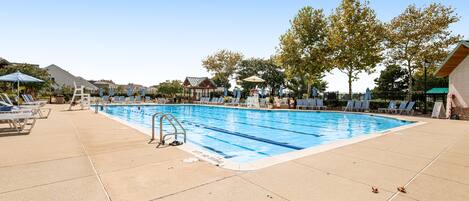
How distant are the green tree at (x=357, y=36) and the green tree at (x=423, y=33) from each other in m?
1.65

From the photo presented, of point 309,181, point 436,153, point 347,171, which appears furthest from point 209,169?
point 436,153

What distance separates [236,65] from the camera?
155 ft

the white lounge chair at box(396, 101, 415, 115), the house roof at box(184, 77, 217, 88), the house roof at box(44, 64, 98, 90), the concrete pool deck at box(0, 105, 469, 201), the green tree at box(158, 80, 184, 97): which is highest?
the house roof at box(44, 64, 98, 90)

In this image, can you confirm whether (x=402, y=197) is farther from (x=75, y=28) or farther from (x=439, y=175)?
(x=75, y=28)

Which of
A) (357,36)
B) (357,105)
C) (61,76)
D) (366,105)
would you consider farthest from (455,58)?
(61,76)

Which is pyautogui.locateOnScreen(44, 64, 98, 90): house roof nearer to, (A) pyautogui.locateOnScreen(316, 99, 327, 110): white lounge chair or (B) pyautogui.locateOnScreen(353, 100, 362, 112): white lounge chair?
(A) pyautogui.locateOnScreen(316, 99, 327, 110): white lounge chair

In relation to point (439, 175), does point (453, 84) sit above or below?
above

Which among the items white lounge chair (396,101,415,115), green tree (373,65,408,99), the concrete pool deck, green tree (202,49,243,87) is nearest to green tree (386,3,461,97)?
white lounge chair (396,101,415,115)

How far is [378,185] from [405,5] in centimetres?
2317

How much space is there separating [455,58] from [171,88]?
33.8 metres

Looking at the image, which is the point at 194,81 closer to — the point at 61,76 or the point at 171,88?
the point at 171,88

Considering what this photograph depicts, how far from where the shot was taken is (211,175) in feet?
11.1

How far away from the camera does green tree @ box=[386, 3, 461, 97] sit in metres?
19.4

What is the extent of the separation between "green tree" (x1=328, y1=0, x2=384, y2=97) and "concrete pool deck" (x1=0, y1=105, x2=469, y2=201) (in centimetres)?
1641
